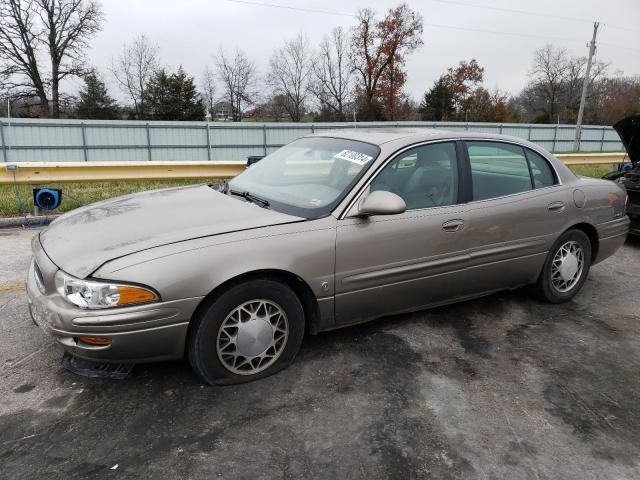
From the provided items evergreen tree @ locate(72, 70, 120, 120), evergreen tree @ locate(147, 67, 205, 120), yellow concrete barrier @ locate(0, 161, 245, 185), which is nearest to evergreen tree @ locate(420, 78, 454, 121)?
evergreen tree @ locate(147, 67, 205, 120)

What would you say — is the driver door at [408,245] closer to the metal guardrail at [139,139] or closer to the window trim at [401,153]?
the window trim at [401,153]

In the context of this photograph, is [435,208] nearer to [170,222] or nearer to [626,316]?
[170,222]

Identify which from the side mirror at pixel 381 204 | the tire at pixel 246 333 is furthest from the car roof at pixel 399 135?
the tire at pixel 246 333

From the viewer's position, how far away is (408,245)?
3371mm

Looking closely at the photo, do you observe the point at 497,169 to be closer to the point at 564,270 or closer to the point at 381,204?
the point at 564,270

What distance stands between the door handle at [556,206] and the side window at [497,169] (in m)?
0.23

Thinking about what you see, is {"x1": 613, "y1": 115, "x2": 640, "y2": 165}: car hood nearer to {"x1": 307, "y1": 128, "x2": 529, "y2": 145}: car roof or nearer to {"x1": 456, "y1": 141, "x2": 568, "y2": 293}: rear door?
{"x1": 456, "y1": 141, "x2": 568, "y2": 293}: rear door

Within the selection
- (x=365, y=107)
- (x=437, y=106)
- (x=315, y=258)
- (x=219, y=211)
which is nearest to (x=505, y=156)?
(x=315, y=258)

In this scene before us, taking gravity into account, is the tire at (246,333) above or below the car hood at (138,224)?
below

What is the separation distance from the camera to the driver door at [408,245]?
126 inches

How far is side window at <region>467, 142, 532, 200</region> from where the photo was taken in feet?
12.6

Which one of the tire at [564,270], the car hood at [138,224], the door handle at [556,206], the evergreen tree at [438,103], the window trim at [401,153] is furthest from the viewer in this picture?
the evergreen tree at [438,103]

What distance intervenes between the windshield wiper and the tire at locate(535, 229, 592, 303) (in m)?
2.46

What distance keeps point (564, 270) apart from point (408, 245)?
183 centimetres
